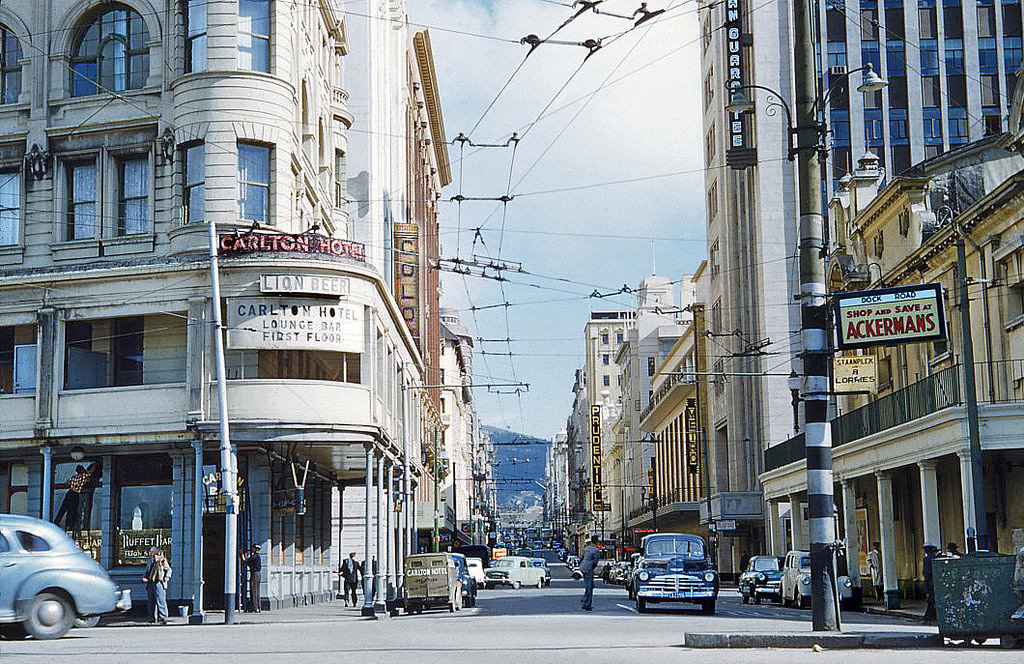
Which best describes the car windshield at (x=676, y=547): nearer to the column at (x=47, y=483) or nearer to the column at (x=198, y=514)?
the column at (x=198, y=514)

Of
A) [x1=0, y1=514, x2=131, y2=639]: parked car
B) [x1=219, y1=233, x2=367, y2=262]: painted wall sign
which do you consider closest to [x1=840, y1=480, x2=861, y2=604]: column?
[x1=219, y1=233, x2=367, y2=262]: painted wall sign

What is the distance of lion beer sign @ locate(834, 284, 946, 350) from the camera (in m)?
20.4

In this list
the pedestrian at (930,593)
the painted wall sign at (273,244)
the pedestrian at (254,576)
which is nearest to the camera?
the pedestrian at (930,593)

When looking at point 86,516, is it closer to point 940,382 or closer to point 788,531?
point 940,382

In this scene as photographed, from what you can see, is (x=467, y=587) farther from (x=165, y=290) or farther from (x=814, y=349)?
(x=814, y=349)

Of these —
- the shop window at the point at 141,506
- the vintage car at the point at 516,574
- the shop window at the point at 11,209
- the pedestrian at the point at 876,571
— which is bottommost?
the vintage car at the point at 516,574

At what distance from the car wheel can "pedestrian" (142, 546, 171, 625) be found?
7.99 m

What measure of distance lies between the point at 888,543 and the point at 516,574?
31046 mm

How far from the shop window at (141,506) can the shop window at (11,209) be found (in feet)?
23.5

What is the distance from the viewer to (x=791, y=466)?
158 ft

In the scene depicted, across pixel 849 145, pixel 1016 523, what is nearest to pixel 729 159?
pixel 849 145

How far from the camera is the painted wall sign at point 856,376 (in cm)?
2686

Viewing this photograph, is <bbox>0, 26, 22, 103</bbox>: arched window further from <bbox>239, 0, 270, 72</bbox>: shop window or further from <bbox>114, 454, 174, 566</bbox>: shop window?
<bbox>114, 454, 174, 566</bbox>: shop window

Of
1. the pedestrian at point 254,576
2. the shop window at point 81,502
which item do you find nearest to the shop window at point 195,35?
the shop window at point 81,502
